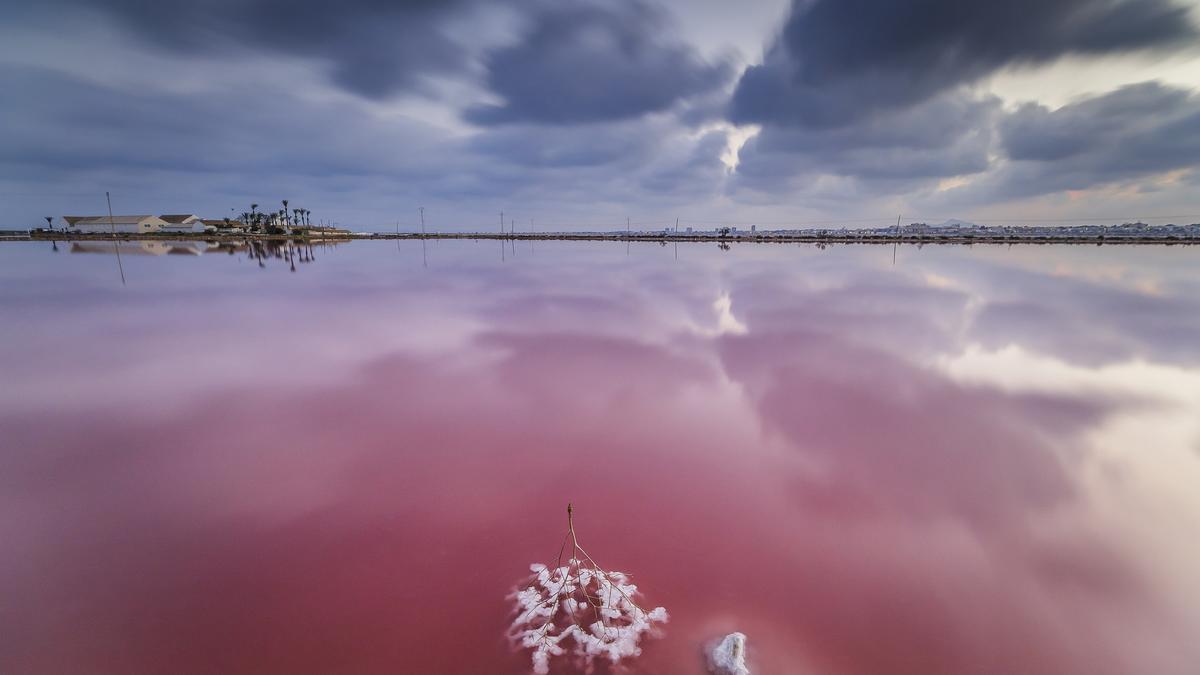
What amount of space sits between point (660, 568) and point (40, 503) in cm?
734

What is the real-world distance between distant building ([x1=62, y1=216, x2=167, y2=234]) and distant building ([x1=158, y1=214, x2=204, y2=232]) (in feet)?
3.44

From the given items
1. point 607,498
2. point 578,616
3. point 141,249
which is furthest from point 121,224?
point 578,616

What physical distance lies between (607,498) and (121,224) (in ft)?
510

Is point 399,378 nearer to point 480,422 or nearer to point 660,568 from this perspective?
point 480,422

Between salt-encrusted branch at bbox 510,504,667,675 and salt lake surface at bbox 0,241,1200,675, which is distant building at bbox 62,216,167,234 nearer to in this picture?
salt lake surface at bbox 0,241,1200,675

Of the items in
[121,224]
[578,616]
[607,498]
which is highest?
[121,224]

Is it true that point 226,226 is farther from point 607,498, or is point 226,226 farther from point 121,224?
point 607,498

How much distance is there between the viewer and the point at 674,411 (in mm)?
7977

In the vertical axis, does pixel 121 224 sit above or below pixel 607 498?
above

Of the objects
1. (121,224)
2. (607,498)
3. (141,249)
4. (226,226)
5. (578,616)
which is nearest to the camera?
(578,616)

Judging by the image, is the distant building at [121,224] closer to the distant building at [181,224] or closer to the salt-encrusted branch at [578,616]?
the distant building at [181,224]

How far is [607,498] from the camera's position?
18.3 ft

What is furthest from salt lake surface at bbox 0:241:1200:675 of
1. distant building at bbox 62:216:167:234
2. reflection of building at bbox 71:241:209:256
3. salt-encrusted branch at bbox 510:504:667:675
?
distant building at bbox 62:216:167:234

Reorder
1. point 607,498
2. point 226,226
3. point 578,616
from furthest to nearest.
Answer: point 226,226, point 607,498, point 578,616
